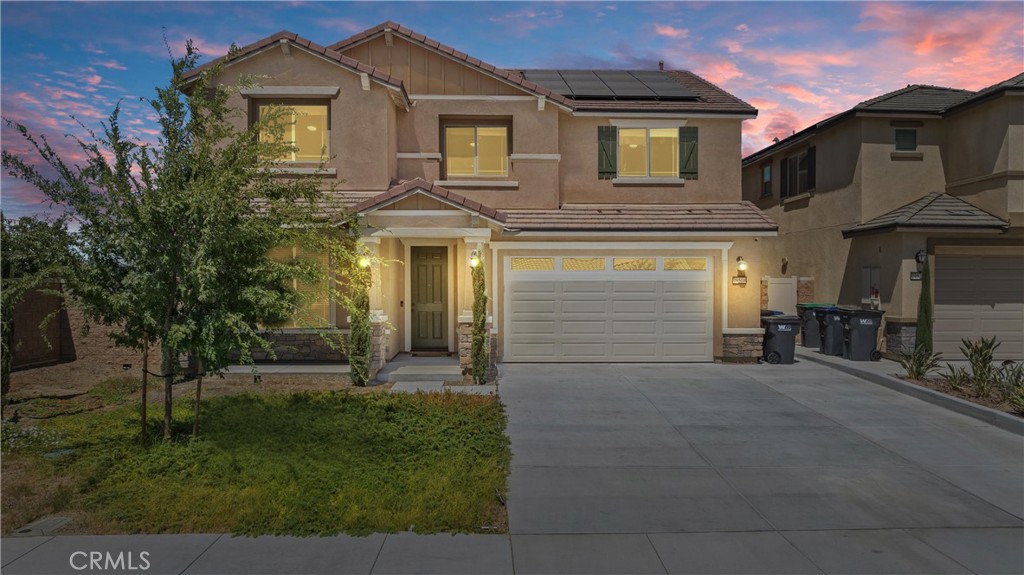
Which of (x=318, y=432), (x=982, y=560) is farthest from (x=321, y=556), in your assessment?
(x=982, y=560)

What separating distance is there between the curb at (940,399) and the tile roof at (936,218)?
11.7 ft

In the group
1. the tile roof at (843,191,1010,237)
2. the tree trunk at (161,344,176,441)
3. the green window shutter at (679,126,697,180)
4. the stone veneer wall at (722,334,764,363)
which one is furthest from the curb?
the tree trunk at (161,344,176,441)

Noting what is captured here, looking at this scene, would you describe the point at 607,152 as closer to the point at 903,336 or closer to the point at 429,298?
the point at 429,298

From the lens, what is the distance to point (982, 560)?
4.51 meters

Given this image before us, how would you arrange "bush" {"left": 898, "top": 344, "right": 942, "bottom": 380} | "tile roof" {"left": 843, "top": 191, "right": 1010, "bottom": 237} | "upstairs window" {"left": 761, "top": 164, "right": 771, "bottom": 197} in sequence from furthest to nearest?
"upstairs window" {"left": 761, "top": 164, "right": 771, "bottom": 197}
"tile roof" {"left": 843, "top": 191, "right": 1010, "bottom": 237}
"bush" {"left": 898, "top": 344, "right": 942, "bottom": 380}

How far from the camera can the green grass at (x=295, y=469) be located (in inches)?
197

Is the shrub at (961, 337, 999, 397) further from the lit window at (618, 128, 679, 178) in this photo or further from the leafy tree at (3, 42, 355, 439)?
the leafy tree at (3, 42, 355, 439)

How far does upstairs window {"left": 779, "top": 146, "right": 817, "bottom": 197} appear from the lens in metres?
17.0

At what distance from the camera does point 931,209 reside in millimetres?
13703

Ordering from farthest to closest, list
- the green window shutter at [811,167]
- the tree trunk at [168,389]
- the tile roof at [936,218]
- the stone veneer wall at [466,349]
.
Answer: the green window shutter at [811,167], the tile roof at [936,218], the stone veneer wall at [466,349], the tree trunk at [168,389]

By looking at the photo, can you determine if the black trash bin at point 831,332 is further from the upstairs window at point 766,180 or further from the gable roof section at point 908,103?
the upstairs window at point 766,180

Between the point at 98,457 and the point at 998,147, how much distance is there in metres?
18.4

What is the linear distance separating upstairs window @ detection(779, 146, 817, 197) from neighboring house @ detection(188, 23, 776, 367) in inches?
171

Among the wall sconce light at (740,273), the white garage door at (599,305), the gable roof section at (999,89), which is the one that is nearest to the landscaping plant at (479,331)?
the white garage door at (599,305)
